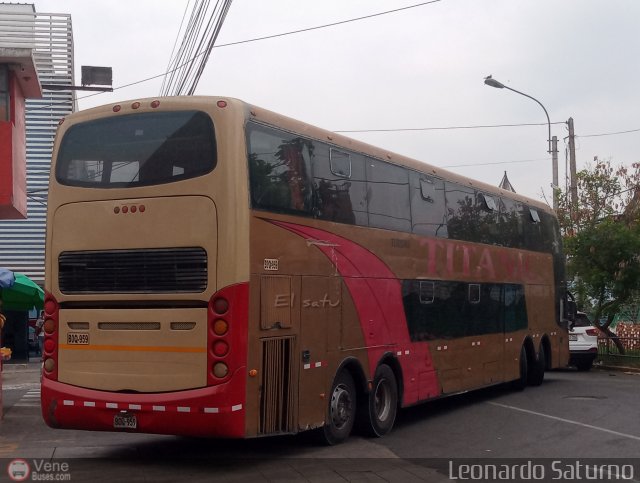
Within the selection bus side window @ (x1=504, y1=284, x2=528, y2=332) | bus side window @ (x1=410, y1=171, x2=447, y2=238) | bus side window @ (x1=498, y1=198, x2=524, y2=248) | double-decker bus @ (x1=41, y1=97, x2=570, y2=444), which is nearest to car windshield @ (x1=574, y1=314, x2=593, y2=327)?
bus side window @ (x1=504, y1=284, x2=528, y2=332)

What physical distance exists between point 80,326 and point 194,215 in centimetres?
190

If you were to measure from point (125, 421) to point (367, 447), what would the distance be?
10.8ft

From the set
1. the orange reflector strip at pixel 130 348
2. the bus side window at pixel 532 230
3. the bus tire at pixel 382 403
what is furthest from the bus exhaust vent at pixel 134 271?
the bus side window at pixel 532 230

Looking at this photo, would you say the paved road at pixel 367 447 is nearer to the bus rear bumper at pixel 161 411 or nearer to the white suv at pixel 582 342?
the bus rear bumper at pixel 161 411

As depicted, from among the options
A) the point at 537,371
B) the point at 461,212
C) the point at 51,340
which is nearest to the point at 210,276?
the point at 51,340

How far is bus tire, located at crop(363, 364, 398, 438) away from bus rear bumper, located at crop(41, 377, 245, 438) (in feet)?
10.1

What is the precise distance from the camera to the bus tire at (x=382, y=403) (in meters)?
11.6

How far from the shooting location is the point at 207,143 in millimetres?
9336

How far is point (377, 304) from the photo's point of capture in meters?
12.0

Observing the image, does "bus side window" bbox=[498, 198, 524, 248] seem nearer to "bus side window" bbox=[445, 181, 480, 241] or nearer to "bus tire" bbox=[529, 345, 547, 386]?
"bus side window" bbox=[445, 181, 480, 241]

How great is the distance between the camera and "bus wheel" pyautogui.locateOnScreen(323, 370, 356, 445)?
424 inches

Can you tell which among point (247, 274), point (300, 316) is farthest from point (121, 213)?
point (300, 316)

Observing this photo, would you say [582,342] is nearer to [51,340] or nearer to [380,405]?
[380,405]

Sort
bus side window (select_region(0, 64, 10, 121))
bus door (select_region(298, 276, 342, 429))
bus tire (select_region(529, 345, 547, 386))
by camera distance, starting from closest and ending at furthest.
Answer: bus door (select_region(298, 276, 342, 429)), bus tire (select_region(529, 345, 547, 386)), bus side window (select_region(0, 64, 10, 121))
